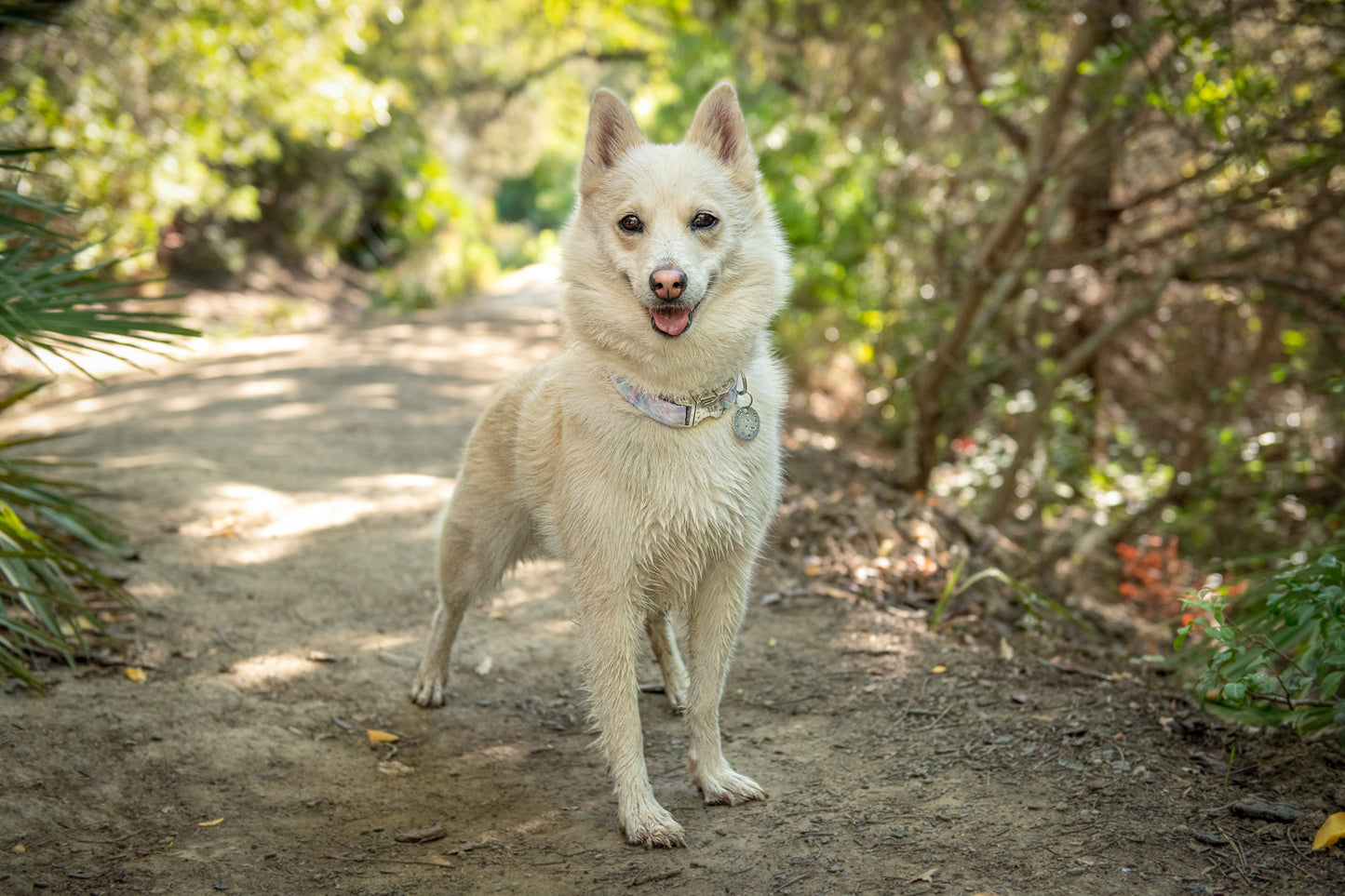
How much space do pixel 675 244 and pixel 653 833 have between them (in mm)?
1911

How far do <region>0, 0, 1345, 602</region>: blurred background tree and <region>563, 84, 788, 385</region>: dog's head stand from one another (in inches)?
98.0

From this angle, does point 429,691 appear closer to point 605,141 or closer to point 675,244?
point 675,244

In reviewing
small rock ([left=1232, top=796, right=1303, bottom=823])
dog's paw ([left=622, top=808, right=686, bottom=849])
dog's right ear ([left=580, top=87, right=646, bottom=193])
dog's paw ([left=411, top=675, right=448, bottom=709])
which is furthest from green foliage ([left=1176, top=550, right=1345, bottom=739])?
dog's paw ([left=411, top=675, right=448, bottom=709])

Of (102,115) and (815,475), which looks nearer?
(815,475)

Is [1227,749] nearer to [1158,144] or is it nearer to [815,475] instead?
[815,475]

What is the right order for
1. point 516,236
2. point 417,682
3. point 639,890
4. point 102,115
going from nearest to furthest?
point 639,890 < point 417,682 < point 102,115 < point 516,236

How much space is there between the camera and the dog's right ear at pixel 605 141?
343 centimetres

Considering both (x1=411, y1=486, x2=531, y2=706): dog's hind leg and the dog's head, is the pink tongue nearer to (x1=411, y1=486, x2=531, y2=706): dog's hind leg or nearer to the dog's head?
the dog's head

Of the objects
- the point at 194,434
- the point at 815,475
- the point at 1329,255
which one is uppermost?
the point at 1329,255

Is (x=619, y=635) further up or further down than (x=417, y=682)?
further up

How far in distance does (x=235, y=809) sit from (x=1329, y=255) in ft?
25.9

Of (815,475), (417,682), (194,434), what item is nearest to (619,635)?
(417,682)

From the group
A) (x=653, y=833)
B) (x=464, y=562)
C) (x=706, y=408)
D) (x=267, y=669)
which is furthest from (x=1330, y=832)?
(x=267, y=669)

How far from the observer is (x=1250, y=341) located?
758 centimetres
